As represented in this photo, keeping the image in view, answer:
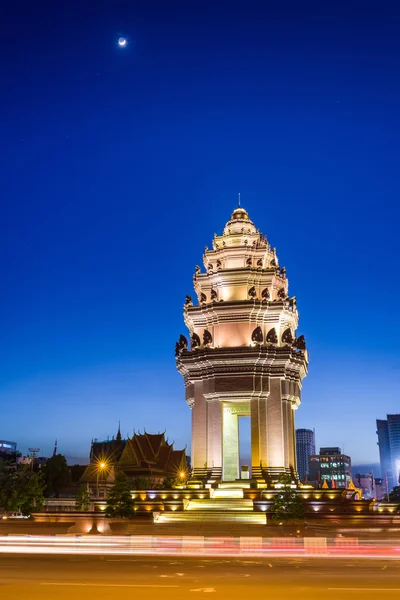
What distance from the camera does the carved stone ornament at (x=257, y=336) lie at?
3769 centimetres

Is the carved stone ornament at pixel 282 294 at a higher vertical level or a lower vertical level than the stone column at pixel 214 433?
higher

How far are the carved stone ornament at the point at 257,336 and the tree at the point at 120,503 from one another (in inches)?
469

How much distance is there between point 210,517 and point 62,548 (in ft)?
35.9

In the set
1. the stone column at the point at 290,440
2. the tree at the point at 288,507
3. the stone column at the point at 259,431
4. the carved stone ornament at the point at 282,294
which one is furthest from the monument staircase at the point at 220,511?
the carved stone ornament at the point at 282,294


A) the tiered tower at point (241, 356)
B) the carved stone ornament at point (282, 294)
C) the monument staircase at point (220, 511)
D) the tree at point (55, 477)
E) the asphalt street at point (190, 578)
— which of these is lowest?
the asphalt street at point (190, 578)

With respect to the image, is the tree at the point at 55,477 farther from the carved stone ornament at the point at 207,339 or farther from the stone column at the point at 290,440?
the stone column at the point at 290,440

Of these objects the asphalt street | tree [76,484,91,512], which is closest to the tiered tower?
tree [76,484,91,512]

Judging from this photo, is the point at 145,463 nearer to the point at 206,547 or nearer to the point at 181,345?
the point at 181,345

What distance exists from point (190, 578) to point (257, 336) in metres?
24.9

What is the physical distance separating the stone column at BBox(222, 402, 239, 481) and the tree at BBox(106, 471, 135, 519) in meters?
9.38

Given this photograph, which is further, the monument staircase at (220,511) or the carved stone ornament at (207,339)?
the carved stone ornament at (207,339)

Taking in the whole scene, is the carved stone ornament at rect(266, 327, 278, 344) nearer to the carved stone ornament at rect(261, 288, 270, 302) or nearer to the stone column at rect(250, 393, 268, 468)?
the carved stone ornament at rect(261, 288, 270, 302)

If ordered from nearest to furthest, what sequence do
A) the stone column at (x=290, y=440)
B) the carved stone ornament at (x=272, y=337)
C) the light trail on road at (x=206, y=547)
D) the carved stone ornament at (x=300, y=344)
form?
the light trail on road at (x=206, y=547), the stone column at (x=290, y=440), the carved stone ornament at (x=272, y=337), the carved stone ornament at (x=300, y=344)

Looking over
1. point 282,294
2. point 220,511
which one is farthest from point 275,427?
point 282,294
